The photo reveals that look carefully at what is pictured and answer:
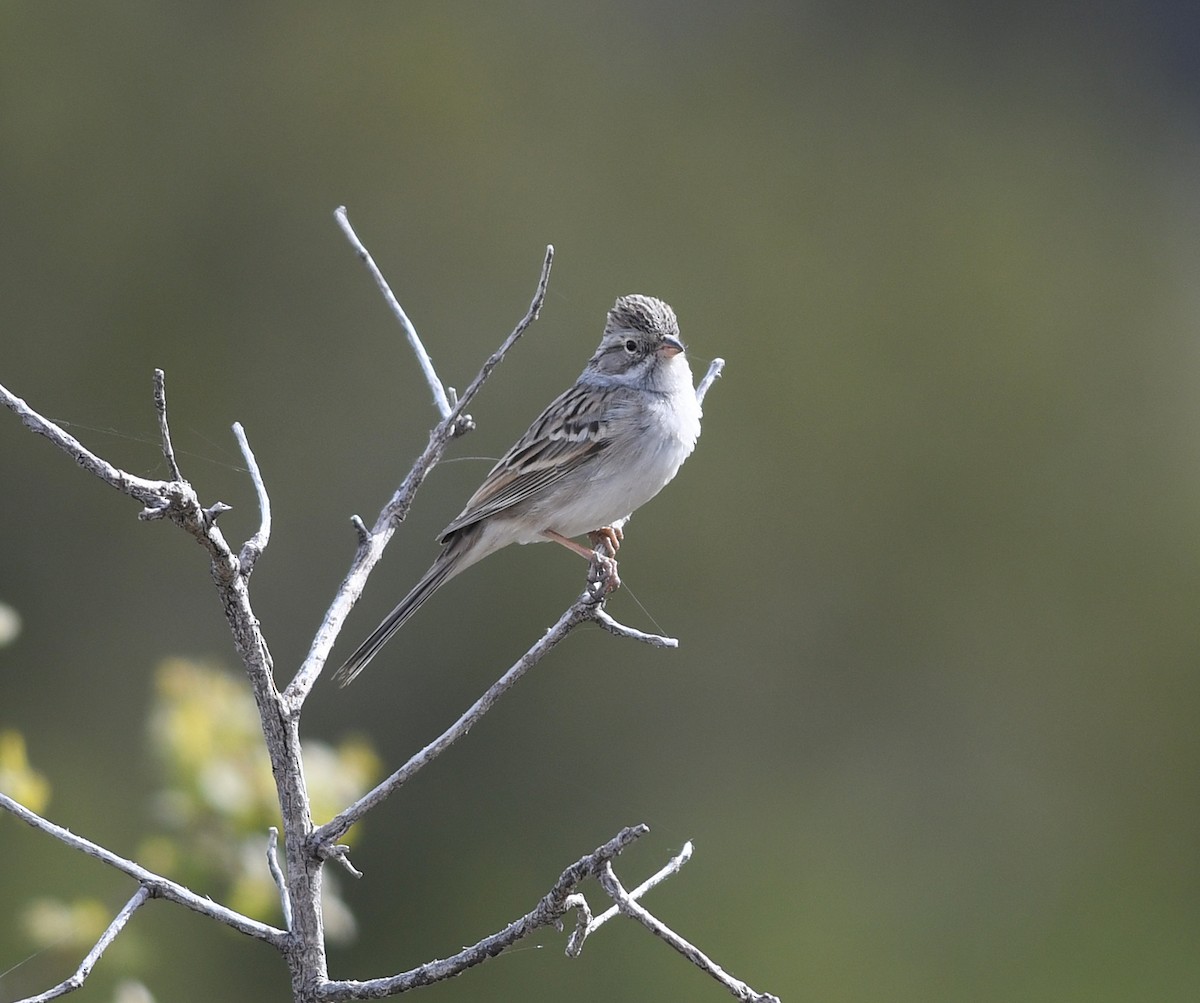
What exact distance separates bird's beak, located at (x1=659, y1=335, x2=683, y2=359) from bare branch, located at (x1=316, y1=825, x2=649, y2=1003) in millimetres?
2748

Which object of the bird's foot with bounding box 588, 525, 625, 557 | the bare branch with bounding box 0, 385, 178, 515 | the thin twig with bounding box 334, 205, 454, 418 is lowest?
the bare branch with bounding box 0, 385, 178, 515

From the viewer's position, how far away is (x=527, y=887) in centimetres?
907

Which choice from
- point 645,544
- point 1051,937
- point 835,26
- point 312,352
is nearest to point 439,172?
point 312,352

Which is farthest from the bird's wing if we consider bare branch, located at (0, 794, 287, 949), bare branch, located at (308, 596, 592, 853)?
bare branch, located at (0, 794, 287, 949)

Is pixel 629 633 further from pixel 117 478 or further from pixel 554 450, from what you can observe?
pixel 554 450

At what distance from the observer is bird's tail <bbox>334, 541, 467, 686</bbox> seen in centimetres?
345

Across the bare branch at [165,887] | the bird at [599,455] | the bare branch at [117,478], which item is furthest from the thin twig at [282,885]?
the bird at [599,455]

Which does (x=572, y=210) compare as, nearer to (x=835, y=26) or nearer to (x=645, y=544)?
(x=645, y=544)

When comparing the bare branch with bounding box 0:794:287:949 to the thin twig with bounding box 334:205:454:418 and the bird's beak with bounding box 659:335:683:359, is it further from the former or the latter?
the bird's beak with bounding box 659:335:683:359

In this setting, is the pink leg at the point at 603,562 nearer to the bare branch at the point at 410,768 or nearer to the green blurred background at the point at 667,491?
the bare branch at the point at 410,768

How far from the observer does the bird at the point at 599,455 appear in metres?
4.20

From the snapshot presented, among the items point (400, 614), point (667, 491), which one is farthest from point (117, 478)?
point (667, 491)

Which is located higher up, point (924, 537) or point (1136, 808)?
point (924, 537)

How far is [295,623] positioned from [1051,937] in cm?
553
